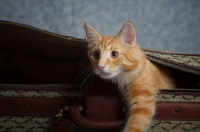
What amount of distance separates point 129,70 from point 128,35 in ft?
0.46

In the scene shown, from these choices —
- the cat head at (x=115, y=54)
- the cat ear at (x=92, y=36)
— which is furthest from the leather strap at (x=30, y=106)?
the cat ear at (x=92, y=36)

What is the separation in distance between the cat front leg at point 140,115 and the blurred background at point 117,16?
103cm

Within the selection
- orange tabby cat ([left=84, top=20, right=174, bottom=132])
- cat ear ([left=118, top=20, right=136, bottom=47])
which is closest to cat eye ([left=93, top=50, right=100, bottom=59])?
orange tabby cat ([left=84, top=20, right=174, bottom=132])

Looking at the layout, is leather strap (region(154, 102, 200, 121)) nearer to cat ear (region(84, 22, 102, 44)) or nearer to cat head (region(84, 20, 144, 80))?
cat head (region(84, 20, 144, 80))

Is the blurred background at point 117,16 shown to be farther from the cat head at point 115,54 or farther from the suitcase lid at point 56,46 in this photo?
the cat head at point 115,54

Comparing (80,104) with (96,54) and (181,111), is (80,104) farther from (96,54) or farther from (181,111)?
(181,111)

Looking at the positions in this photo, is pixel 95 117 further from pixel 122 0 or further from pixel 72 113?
pixel 122 0

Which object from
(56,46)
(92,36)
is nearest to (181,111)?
(92,36)

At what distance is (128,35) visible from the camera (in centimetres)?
95

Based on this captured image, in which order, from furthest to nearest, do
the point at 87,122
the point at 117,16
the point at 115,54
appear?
the point at 117,16 < the point at 115,54 < the point at 87,122

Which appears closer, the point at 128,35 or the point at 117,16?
the point at 128,35

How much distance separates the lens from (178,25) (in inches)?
73.0

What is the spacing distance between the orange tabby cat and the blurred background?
87 cm

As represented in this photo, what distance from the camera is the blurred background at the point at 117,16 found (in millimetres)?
1802
